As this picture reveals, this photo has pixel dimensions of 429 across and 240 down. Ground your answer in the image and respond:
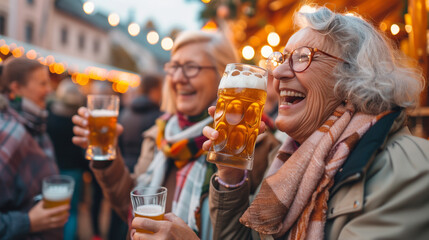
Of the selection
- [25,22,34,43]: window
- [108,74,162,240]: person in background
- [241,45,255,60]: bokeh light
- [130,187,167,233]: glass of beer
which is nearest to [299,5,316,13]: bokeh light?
[130,187,167,233]: glass of beer

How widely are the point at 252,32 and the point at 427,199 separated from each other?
5.59 meters

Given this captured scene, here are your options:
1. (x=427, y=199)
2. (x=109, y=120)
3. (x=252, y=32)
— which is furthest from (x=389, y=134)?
(x=252, y=32)

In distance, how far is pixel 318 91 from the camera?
1208 millimetres

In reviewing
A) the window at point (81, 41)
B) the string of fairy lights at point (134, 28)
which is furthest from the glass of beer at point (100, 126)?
the window at point (81, 41)

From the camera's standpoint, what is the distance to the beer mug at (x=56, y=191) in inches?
75.7

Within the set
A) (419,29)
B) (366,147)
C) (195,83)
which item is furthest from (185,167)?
(419,29)

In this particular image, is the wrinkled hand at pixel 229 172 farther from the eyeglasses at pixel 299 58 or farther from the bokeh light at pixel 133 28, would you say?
the bokeh light at pixel 133 28

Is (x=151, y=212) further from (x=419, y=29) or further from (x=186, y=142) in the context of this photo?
(x=419, y=29)

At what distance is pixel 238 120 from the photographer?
47.3 inches

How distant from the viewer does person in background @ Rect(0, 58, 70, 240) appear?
188 cm

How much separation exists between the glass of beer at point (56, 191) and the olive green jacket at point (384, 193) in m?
1.70

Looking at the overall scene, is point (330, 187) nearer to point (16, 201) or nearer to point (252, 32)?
point (16, 201)

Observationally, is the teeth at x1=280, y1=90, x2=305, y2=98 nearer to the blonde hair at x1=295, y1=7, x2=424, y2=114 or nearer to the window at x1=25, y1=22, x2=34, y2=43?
the blonde hair at x1=295, y1=7, x2=424, y2=114

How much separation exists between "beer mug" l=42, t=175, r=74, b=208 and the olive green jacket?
5.58 feet
